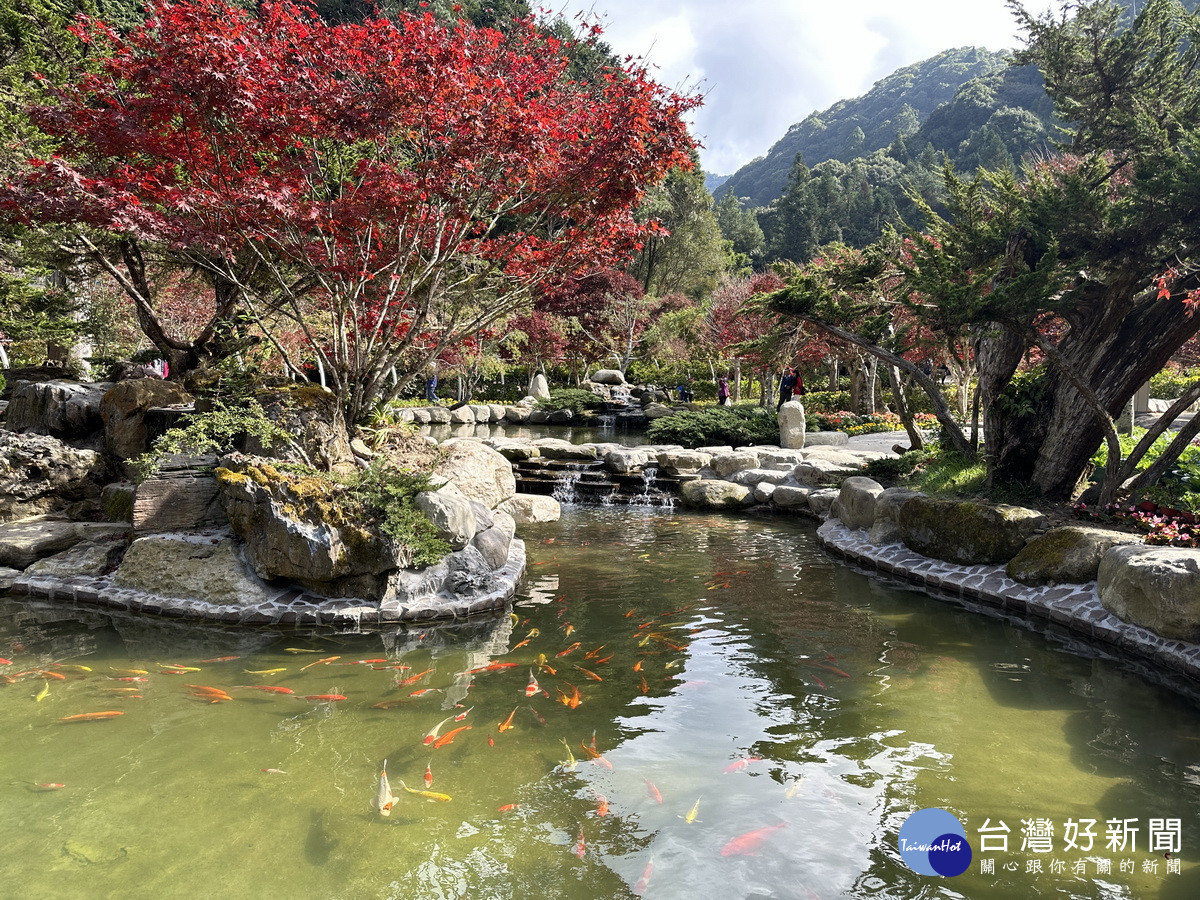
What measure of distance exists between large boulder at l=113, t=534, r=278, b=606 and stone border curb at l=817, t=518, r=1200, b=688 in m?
6.49

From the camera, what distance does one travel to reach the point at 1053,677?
16.6 feet

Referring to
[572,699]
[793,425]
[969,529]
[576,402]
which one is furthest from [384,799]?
[576,402]

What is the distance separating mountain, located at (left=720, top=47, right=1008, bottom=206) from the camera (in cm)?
9631

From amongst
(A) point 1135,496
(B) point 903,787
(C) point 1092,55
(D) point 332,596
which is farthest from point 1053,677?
(C) point 1092,55

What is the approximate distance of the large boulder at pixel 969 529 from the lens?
7.06 m

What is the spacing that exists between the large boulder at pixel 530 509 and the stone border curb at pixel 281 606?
155 inches

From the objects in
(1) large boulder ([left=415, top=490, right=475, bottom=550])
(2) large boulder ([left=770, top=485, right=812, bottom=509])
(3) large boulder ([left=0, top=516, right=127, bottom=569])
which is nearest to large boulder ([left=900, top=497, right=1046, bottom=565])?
(2) large boulder ([left=770, top=485, right=812, bottom=509])

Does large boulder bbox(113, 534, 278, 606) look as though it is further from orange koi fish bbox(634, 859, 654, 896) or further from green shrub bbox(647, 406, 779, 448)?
green shrub bbox(647, 406, 779, 448)

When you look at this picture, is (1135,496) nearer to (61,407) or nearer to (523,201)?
(523,201)

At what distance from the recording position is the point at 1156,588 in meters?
5.18

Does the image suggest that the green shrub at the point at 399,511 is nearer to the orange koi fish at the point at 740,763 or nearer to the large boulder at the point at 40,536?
the large boulder at the point at 40,536

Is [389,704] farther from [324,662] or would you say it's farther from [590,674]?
[590,674]

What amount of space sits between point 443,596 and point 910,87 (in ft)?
419

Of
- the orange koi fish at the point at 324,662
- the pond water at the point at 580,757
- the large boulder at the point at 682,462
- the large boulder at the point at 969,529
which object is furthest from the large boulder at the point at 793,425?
the orange koi fish at the point at 324,662
